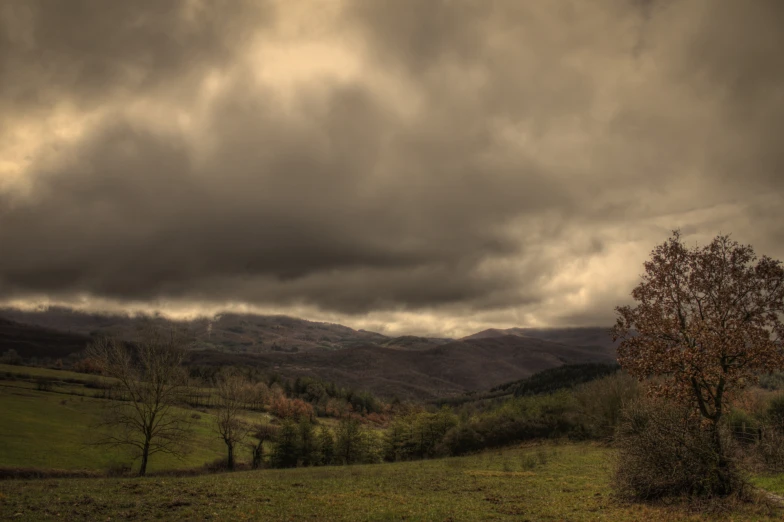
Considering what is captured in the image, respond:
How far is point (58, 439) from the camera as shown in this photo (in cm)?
7506

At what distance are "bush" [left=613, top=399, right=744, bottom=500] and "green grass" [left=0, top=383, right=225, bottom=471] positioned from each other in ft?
176

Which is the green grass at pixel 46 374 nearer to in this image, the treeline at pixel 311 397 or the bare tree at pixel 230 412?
the treeline at pixel 311 397

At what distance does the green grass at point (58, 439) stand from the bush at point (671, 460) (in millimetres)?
53770

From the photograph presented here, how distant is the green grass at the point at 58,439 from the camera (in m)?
64.8

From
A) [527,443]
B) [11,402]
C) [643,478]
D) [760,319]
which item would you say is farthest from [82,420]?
[760,319]

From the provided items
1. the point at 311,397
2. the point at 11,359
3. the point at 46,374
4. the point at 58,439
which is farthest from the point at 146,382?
the point at 11,359

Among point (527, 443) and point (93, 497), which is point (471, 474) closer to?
point (93, 497)

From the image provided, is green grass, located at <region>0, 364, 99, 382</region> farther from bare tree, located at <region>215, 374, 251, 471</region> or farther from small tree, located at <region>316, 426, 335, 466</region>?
bare tree, located at <region>215, 374, 251, 471</region>

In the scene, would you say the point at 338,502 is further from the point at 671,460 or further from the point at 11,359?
the point at 11,359

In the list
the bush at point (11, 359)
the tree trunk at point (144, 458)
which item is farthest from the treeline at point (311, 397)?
the tree trunk at point (144, 458)

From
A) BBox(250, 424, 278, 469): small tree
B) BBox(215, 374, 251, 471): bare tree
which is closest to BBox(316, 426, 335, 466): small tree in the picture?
BBox(250, 424, 278, 469): small tree

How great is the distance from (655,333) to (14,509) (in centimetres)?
3678

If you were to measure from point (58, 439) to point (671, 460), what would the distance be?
95.5 m

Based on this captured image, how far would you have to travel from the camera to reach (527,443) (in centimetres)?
9094
